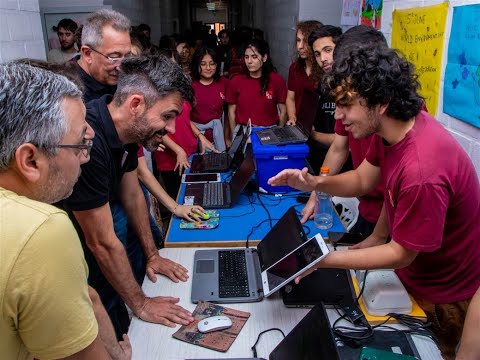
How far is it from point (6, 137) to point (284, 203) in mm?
1618

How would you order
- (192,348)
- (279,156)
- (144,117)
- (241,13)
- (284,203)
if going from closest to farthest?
(192,348) → (144,117) → (284,203) → (279,156) → (241,13)

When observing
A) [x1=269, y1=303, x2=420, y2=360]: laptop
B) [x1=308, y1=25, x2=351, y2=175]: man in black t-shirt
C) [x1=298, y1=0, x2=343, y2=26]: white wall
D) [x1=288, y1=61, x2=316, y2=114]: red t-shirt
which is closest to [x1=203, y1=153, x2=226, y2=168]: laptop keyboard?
[x1=308, y1=25, x2=351, y2=175]: man in black t-shirt

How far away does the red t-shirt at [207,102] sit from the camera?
141 inches

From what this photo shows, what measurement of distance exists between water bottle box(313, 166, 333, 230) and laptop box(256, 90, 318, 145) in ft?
1.45

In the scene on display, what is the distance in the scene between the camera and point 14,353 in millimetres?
718

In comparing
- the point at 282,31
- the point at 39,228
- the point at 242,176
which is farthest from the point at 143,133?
the point at 282,31

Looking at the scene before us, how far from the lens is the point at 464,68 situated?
5.75ft

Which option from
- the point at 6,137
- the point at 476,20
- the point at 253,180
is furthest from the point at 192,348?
the point at 476,20

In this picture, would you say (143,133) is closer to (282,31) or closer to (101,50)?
(101,50)

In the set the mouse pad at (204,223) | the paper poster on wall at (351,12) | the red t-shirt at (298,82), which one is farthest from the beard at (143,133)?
the paper poster on wall at (351,12)

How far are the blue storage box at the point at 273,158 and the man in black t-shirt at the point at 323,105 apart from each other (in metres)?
0.32

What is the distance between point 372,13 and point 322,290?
96.2 inches

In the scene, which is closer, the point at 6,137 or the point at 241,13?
the point at 6,137

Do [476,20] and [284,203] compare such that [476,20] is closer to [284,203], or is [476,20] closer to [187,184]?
[284,203]
